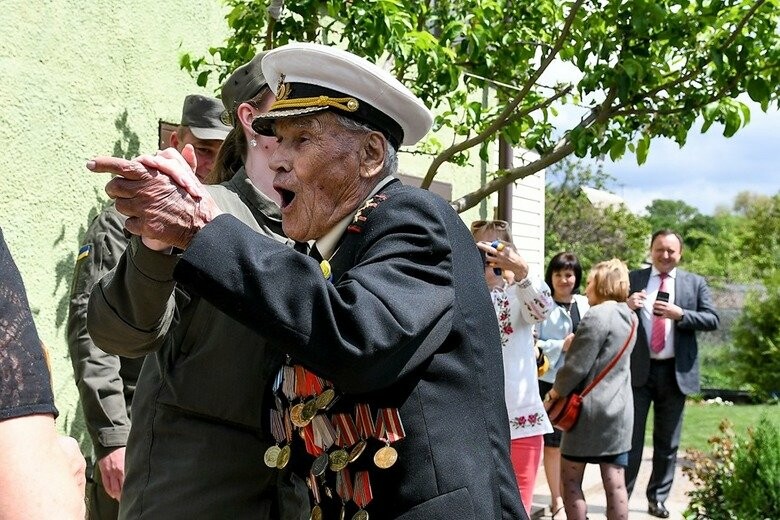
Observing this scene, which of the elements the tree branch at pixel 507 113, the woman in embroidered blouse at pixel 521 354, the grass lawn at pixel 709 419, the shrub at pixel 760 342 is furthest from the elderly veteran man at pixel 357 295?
the shrub at pixel 760 342

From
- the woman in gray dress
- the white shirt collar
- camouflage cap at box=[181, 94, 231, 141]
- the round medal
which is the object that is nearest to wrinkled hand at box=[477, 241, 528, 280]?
the woman in gray dress

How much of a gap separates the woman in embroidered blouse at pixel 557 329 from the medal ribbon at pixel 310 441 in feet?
18.5

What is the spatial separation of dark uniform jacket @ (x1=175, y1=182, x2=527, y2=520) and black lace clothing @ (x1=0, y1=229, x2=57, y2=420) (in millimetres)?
398

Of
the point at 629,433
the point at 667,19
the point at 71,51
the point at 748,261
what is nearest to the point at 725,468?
the point at 629,433

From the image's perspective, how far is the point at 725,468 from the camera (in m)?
6.79

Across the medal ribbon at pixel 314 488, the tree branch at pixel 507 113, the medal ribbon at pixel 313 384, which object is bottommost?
the medal ribbon at pixel 314 488

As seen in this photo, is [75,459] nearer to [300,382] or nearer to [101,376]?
[300,382]

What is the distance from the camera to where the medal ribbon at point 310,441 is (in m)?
2.30

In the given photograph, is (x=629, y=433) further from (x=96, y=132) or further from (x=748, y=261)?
(x=748, y=261)

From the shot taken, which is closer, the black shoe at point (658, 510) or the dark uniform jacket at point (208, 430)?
the dark uniform jacket at point (208, 430)

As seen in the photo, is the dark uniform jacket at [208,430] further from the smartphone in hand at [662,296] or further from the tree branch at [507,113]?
the smartphone in hand at [662,296]

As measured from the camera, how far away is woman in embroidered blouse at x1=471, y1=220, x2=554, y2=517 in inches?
245

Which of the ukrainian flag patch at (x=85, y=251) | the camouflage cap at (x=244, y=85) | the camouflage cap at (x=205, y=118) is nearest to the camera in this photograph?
the camouflage cap at (x=244, y=85)

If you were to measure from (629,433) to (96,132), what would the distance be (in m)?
3.96
